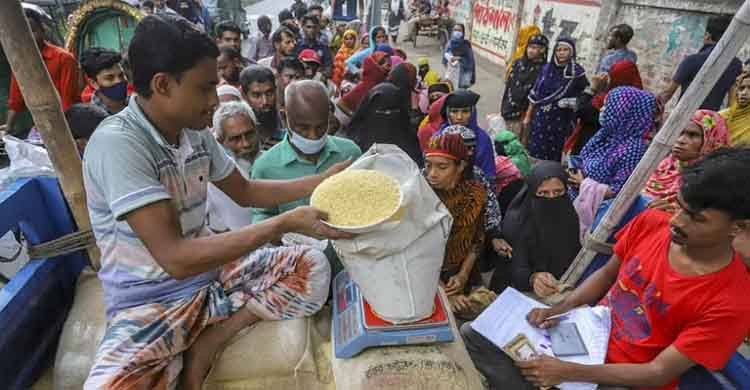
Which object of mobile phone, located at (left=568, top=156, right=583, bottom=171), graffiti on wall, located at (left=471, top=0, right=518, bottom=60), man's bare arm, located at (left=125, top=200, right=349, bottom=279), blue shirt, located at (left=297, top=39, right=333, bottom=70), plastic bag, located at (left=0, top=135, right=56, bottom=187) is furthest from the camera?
graffiti on wall, located at (left=471, top=0, right=518, bottom=60)

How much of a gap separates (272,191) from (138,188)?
26.9 inches

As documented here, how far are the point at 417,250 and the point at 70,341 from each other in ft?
4.84

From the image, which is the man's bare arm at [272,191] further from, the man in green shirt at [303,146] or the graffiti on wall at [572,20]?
the graffiti on wall at [572,20]

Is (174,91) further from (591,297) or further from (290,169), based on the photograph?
(591,297)

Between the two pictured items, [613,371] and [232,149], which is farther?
[232,149]

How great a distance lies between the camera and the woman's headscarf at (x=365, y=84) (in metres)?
4.87

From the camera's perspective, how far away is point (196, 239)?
1294 mm

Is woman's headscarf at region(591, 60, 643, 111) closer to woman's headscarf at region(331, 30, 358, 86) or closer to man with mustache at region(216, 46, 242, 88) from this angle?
woman's headscarf at region(331, 30, 358, 86)

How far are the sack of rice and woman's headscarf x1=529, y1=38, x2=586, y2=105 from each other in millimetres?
4440

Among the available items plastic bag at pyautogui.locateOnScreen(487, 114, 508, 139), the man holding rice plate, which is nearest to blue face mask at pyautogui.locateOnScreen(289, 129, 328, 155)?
the man holding rice plate

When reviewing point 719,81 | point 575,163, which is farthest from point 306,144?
point 719,81

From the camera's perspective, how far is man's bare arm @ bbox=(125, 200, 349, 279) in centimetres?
124

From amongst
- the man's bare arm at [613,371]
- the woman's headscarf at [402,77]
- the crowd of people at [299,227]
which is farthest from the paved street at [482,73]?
the man's bare arm at [613,371]

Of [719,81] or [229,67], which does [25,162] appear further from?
[719,81]
